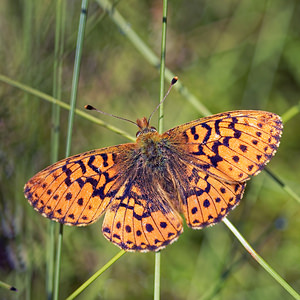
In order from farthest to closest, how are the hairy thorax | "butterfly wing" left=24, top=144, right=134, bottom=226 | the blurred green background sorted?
the blurred green background → the hairy thorax → "butterfly wing" left=24, top=144, right=134, bottom=226

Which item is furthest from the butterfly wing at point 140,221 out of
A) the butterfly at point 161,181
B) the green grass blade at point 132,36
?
the green grass blade at point 132,36

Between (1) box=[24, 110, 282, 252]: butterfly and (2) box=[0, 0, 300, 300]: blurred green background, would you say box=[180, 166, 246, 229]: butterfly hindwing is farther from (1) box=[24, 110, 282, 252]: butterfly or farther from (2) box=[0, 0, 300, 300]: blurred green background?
(2) box=[0, 0, 300, 300]: blurred green background

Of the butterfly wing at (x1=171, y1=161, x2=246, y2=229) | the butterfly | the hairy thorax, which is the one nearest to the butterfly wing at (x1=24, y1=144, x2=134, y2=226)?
the butterfly

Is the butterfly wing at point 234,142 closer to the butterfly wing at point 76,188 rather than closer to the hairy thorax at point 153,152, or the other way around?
the hairy thorax at point 153,152

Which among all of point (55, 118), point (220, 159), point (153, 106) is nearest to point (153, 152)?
point (220, 159)

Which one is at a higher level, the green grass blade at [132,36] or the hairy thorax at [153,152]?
the green grass blade at [132,36]

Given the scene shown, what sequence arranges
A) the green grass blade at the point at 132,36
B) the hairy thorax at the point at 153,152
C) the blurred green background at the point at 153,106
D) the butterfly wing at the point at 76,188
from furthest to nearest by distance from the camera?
the blurred green background at the point at 153,106, the hairy thorax at the point at 153,152, the green grass blade at the point at 132,36, the butterfly wing at the point at 76,188

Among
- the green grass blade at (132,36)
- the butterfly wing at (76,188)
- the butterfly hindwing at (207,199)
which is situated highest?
the green grass blade at (132,36)
